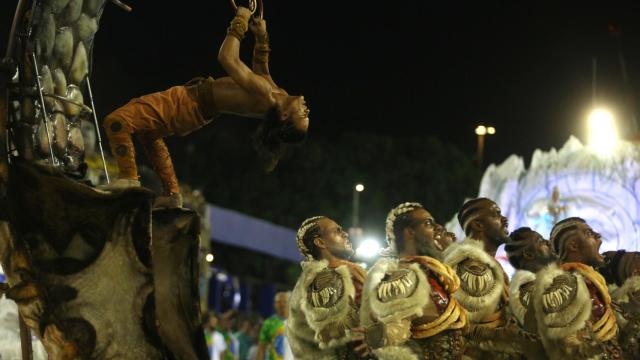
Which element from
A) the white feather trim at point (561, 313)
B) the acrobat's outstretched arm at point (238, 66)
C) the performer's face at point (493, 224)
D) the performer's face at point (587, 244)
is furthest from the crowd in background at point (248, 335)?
the acrobat's outstretched arm at point (238, 66)

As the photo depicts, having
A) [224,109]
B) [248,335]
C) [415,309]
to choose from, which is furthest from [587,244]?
[248,335]

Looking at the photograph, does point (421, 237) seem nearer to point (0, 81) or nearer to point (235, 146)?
point (0, 81)

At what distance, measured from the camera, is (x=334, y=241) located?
769 cm

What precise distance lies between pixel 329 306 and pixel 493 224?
1.50 metres

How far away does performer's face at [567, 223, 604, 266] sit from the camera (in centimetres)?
A: 748

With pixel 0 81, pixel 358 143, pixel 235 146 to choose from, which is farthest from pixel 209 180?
pixel 0 81

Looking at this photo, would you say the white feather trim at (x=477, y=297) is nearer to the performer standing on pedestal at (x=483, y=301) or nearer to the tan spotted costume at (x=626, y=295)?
the performer standing on pedestal at (x=483, y=301)

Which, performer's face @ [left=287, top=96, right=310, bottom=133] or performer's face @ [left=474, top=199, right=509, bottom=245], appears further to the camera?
performer's face @ [left=474, top=199, right=509, bottom=245]

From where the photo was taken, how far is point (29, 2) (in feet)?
13.4

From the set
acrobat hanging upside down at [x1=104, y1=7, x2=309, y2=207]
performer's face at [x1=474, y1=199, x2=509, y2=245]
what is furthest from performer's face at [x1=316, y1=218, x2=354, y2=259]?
acrobat hanging upside down at [x1=104, y1=7, x2=309, y2=207]

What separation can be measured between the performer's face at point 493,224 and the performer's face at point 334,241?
1063 mm

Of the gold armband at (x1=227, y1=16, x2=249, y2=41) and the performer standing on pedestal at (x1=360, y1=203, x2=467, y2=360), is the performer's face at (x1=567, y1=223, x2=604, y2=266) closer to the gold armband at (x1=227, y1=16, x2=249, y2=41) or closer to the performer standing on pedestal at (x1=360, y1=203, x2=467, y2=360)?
the performer standing on pedestal at (x1=360, y1=203, x2=467, y2=360)

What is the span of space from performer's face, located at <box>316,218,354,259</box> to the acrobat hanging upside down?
3.16 metres

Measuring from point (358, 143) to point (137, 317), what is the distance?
40.5 m
